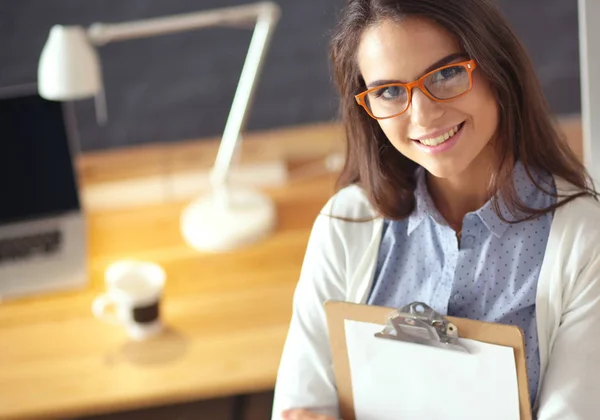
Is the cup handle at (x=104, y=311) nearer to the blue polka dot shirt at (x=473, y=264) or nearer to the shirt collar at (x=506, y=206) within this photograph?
the blue polka dot shirt at (x=473, y=264)

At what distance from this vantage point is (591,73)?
116 centimetres

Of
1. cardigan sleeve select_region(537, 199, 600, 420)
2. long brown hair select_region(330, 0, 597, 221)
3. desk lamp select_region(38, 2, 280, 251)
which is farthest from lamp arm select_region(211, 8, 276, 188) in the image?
cardigan sleeve select_region(537, 199, 600, 420)

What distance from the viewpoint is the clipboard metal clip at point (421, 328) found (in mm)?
1038

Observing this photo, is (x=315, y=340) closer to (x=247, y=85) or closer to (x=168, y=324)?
(x=168, y=324)

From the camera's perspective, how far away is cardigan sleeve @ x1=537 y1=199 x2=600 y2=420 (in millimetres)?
998

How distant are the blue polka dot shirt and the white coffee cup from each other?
48cm

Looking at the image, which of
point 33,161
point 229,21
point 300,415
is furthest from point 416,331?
point 33,161

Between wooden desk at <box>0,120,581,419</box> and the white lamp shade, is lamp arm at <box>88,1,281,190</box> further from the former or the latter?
wooden desk at <box>0,120,581,419</box>

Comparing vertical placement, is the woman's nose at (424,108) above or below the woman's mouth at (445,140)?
above

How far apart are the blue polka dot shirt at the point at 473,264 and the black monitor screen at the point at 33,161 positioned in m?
0.86

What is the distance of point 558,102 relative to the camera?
1984 millimetres

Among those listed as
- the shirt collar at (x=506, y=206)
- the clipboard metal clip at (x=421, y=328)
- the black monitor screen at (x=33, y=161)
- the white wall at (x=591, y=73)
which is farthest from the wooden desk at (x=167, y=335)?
the white wall at (x=591, y=73)

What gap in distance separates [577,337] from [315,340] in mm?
376

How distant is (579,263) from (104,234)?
112cm
